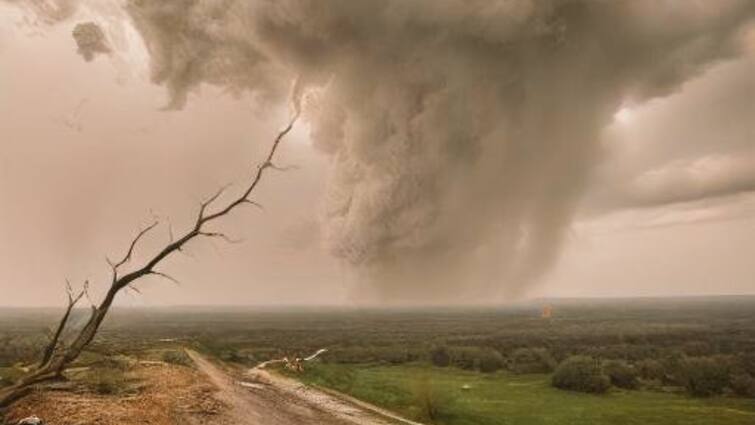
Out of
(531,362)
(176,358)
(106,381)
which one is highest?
(176,358)

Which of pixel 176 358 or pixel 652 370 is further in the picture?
pixel 652 370

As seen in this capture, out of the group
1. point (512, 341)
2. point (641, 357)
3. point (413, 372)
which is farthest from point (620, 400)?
point (512, 341)

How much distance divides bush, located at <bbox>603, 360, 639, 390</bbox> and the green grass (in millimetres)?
2807

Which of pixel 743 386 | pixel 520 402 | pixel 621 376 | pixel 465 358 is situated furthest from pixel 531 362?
pixel 520 402

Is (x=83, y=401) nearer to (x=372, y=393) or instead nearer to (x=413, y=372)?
(x=372, y=393)

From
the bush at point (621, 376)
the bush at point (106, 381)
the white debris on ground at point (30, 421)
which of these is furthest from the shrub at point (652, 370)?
the white debris on ground at point (30, 421)

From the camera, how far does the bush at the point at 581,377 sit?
4812 centimetres

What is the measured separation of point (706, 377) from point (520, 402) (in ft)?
65.6

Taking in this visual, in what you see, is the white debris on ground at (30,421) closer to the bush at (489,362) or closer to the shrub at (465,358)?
the bush at (489,362)

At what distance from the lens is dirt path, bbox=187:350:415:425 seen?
23281 millimetres

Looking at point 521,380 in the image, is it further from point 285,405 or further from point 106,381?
point 106,381

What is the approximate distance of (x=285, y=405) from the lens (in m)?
26.5

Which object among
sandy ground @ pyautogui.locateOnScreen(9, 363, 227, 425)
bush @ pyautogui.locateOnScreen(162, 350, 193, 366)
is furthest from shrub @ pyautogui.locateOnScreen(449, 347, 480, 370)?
→ sandy ground @ pyautogui.locateOnScreen(9, 363, 227, 425)

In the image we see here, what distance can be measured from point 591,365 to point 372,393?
2280cm
